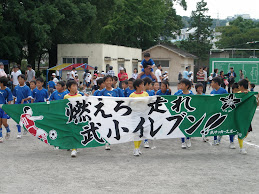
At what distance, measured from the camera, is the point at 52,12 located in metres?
28.7

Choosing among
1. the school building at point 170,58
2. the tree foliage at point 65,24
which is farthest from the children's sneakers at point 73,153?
the school building at point 170,58

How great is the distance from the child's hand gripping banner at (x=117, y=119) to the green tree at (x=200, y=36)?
53.4 m

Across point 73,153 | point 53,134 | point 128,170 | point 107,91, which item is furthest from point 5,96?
point 128,170

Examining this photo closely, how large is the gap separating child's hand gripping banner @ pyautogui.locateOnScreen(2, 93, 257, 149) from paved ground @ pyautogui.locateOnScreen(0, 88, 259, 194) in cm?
40

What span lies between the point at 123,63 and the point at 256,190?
3619cm

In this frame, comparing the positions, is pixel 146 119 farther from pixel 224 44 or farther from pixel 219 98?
pixel 224 44

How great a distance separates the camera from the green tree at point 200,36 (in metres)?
62.5

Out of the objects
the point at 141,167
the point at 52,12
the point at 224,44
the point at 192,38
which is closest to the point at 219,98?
the point at 141,167

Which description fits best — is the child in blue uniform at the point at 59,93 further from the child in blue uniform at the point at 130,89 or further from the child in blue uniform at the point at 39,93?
the child in blue uniform at the point at 130,89

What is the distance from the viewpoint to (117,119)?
834 centimetres

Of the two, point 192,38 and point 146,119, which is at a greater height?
point 192,38

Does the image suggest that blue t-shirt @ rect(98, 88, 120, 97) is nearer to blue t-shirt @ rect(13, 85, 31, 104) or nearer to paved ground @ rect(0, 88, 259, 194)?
paved ground @ rect(0, 88, 259, 194)

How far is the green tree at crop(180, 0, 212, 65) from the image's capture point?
6250cm

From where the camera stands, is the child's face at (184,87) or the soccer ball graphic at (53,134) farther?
the child's face at (184,87)
